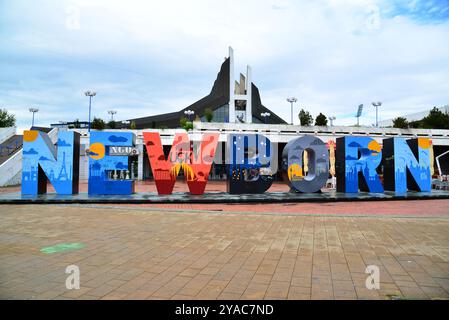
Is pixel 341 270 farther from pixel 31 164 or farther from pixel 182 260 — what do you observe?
pixel 31 164

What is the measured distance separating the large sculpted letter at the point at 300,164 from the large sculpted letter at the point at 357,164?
129 cm

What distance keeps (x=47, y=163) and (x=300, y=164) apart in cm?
1369

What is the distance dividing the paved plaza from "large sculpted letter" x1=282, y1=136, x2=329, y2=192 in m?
7.16

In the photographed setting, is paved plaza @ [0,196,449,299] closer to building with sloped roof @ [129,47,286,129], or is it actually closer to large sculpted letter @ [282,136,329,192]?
large sculpted letter @ [282,136,329,192]

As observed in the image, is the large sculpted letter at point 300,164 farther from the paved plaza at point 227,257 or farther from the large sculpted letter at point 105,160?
the large sculpted letter at point 105,160

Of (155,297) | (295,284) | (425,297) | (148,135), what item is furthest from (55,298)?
(148,135)

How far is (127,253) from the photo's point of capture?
541cm

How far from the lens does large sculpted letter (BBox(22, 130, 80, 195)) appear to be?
14742 millimetres

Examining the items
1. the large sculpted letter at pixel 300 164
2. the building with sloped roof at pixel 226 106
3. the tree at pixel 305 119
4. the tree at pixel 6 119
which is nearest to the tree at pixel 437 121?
the tree at pixel 305 119

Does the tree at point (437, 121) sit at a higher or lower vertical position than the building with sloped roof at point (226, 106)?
lower

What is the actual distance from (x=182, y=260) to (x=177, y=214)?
191 inches

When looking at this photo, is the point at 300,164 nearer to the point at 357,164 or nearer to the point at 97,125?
the point at 357,164

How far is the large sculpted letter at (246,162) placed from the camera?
52.6ft

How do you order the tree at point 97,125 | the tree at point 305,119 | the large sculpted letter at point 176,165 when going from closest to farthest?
the large sculpted letter at point 176,165 < the tree at point 97,125 < the tree at point 305,119
